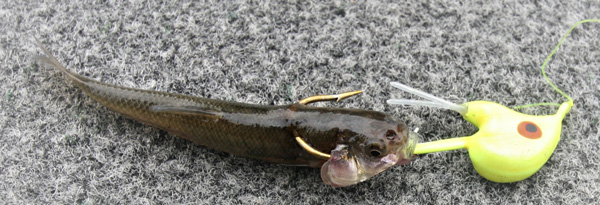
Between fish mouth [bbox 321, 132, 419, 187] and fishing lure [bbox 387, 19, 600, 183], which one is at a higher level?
fish mouth [bbox 321, 132, 419, 187]

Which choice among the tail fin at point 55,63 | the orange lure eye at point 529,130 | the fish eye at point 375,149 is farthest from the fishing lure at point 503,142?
the tail fin at point 55,63

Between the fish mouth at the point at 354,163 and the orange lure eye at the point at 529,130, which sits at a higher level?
the fish mouth at the point at 354,163

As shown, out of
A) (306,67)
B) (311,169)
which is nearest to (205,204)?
(311,169)

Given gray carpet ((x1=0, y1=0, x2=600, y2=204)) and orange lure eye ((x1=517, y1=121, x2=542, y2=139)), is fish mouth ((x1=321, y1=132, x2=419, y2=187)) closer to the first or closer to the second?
gray carpet ((x1=0, y1=0, x2=600, y2=204))

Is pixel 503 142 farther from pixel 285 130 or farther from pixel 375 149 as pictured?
pixel 285 130

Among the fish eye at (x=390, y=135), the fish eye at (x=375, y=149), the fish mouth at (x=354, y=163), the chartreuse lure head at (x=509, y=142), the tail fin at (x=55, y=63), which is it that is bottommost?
the chartreuse lure head at (x=509, y=142)

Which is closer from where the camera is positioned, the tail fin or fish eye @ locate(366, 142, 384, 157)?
fish eye @ locate(366, 142, 384, 157)

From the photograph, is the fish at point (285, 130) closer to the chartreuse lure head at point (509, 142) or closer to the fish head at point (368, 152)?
the fish head at point (368, 152)

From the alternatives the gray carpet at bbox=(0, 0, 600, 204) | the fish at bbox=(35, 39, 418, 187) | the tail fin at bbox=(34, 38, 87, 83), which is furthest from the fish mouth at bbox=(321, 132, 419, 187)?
the tail fin at bbox=(34, 38, 87, 83)
